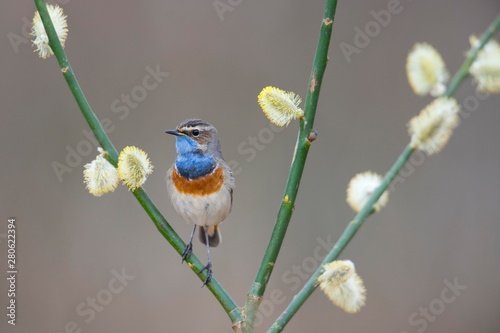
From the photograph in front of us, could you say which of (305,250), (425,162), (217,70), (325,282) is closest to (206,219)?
(325,282)

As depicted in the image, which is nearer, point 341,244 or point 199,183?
point 341,244

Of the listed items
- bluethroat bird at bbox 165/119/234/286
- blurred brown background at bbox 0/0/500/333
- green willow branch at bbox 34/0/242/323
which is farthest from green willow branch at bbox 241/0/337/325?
blurred brown background at bbox 0/0/500/333

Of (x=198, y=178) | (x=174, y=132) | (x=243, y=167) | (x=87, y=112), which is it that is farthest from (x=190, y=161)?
(x=243, y=167)

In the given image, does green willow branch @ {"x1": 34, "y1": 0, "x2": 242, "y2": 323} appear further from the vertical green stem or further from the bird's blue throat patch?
the bird's blue throat patch

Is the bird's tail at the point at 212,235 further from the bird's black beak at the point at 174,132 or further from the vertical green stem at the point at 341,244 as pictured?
the vertical green stem at the point at 341,244

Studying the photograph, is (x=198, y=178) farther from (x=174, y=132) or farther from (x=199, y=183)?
(x=174, y=132)

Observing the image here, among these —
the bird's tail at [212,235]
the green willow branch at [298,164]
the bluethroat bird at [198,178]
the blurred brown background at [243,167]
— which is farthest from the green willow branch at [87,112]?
the blurred brown background at [243,167]

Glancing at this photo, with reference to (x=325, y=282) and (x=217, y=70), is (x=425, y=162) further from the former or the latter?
(x=325, y=282)
